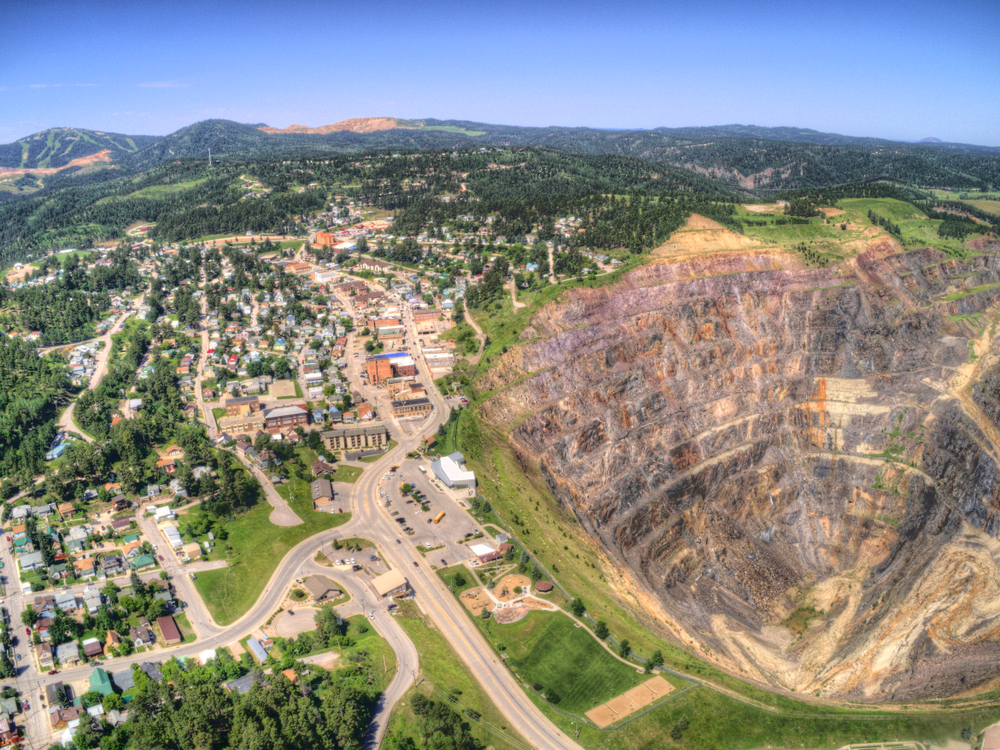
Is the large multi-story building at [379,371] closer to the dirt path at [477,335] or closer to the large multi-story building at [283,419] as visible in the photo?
the dirt path at [477,335]

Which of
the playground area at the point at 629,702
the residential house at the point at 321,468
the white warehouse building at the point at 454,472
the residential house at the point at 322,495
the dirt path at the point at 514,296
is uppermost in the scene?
the dirt path at the point at 514,296

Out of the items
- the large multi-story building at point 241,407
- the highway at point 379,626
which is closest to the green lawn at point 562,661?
the highway at point 379,626

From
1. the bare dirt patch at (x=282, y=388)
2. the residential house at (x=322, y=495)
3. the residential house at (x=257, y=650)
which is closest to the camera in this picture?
the residential house at (x=257, y=650)

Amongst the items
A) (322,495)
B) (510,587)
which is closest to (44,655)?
(322,495)

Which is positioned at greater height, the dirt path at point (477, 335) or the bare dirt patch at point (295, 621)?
the dirt path at point (477, 335)

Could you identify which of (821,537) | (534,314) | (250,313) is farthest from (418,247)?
(821,537)

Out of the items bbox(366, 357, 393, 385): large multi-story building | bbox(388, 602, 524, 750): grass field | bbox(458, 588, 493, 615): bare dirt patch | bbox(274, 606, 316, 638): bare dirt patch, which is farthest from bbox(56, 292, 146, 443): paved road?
bbox(458, 588, 493, 615): bare dirt patch

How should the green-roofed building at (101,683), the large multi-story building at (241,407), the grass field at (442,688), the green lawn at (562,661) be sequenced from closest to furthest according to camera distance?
the grass field at (442,688)
the green-roofed building at (101,683)
the green lawn at (562,661)
the large multi-story building at (241,407)

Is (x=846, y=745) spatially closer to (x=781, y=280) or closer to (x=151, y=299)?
(x=781, y=280)
